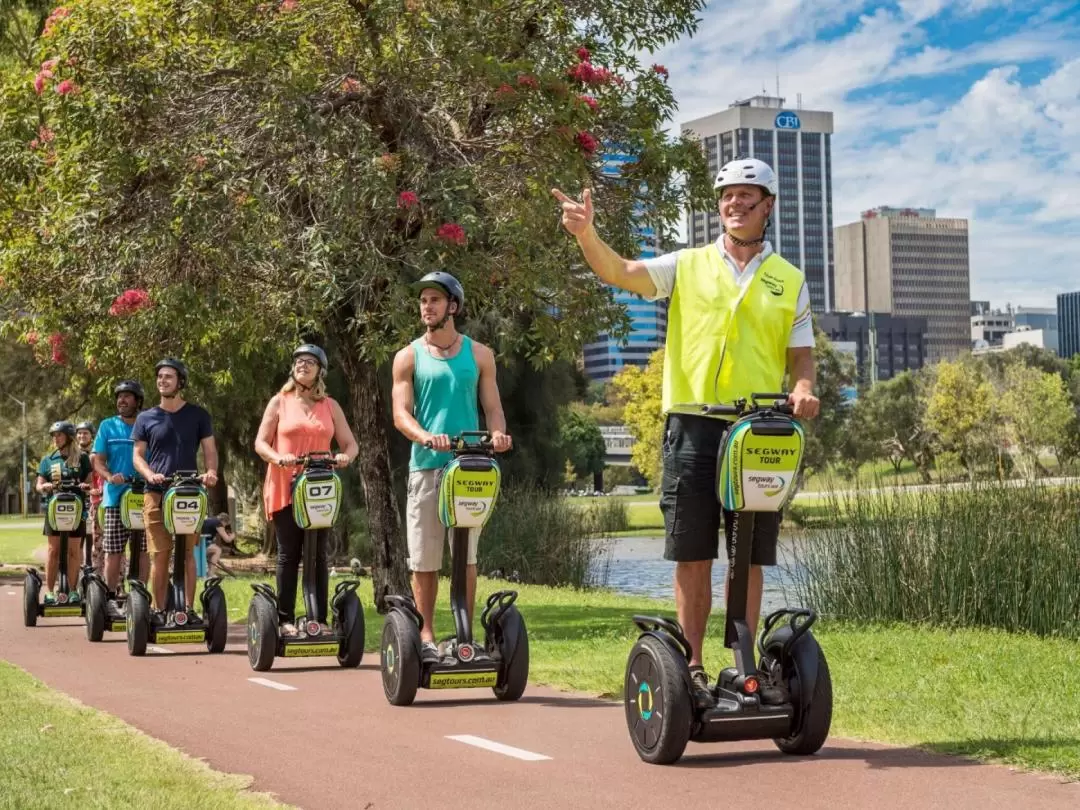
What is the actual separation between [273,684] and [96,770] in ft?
10.9

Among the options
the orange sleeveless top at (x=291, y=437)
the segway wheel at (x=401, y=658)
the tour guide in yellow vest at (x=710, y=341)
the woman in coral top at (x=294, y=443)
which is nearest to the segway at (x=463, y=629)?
the segway wheel at (x=401, y=658)

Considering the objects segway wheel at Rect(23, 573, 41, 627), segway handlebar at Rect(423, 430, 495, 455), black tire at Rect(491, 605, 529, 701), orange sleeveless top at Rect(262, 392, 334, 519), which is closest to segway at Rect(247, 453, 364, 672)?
orange sleeveless top at Rect(262, 392, 334, 519)

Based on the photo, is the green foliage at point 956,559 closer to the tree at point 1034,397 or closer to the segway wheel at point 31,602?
the segway wheel at point 31,602

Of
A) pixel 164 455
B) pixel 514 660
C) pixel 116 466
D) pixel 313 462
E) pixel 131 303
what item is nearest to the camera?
pixel 514 660

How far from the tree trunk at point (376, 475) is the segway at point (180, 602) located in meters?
3.85

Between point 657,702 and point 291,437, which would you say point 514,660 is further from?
point 291,437

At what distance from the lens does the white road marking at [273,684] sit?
9.41 meters

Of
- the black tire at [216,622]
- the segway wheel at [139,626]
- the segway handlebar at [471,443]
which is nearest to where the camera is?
the segway handlebar at [471,443]

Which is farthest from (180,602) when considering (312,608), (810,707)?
(810,707)

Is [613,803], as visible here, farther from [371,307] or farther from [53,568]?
[53,568]

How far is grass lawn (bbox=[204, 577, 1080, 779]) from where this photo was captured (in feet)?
22.4

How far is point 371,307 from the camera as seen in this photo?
564 inches

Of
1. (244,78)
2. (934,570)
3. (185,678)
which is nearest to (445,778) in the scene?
(185,678)

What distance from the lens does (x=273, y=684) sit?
9.70 meters
